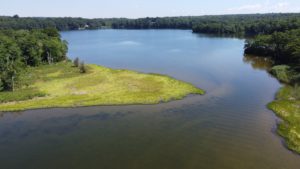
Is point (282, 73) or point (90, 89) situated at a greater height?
point (282, 73)

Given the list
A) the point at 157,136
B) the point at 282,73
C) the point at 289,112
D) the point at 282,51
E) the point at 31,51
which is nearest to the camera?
the point at 157,136

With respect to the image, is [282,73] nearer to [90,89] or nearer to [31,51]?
[90,89]

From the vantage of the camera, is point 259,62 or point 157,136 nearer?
point 157,136

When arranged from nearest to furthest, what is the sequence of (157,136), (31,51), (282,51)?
1. (157,136)
2. (31,51)
3. (282,51)

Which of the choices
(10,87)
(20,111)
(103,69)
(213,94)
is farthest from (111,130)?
(103,69)

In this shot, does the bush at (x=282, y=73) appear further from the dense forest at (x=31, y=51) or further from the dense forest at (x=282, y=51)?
the dense forest at (x=31, y=51)

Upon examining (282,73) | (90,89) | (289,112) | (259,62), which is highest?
(259,62)

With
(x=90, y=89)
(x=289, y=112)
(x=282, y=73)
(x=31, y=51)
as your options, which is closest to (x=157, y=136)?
(x=289, y=112)

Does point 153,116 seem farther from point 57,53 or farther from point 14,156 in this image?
point 57,53
